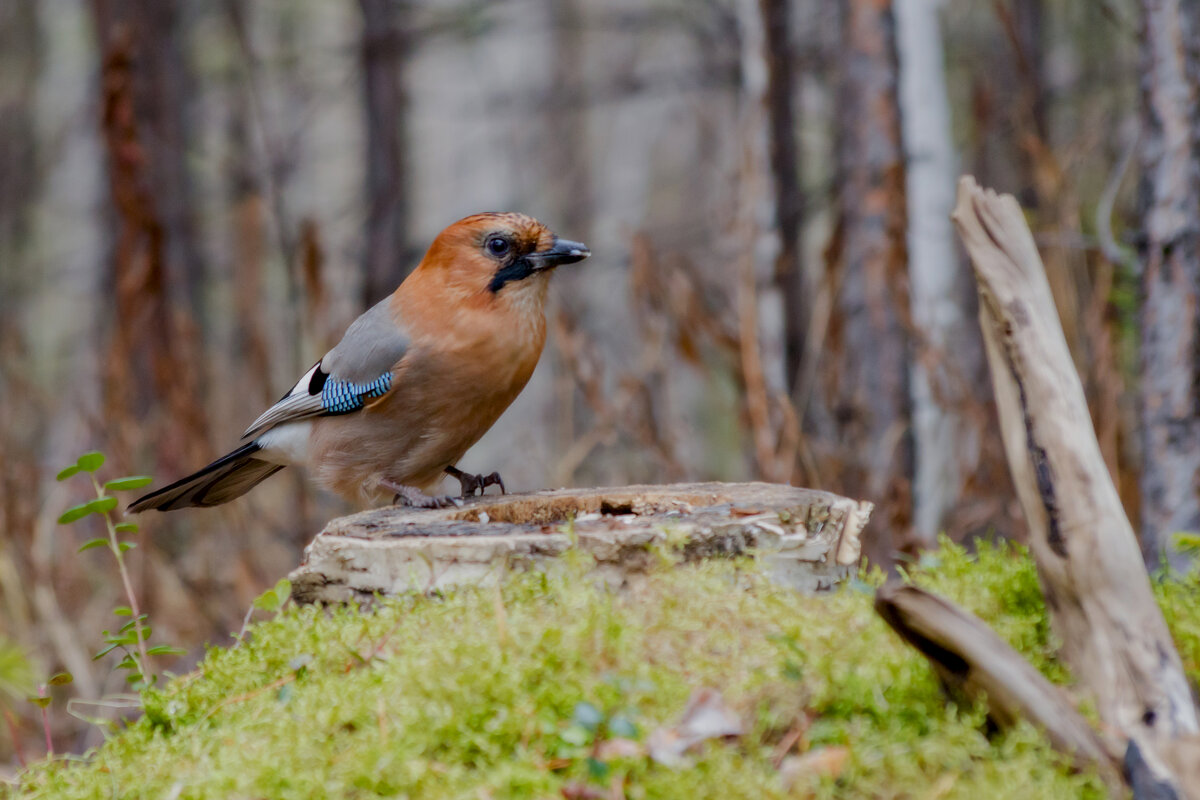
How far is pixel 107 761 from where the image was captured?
8.77 ft

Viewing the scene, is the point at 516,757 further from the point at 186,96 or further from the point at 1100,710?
the point at 186,96

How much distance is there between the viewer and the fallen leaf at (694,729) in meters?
2.01

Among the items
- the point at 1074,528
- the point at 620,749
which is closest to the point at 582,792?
the point at 620,749

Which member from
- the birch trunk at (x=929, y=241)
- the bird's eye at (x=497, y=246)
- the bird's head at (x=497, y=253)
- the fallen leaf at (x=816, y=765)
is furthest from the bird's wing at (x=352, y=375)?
the birch trunk at (x=929, y=241)

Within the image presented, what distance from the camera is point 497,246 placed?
442 centimetres

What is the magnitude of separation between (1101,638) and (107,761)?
7.67ft

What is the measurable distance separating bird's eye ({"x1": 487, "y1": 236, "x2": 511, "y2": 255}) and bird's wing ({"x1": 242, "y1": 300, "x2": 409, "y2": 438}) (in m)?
0.50

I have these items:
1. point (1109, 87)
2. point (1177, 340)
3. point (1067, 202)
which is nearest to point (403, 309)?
point (1177, 340)

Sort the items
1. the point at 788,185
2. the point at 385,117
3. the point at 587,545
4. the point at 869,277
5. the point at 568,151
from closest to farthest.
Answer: the point at 587,545
the point at 869,277
the point at 788,185
the point at 385,117
the point at 568,151

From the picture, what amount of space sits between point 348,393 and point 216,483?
2.74ft

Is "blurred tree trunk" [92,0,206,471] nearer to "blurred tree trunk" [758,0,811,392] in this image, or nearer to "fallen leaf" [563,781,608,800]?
"blurred tree trunk" [758,0,811,392]

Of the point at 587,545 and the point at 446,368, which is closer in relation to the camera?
the point at 587,545

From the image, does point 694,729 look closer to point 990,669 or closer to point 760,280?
point 990,669

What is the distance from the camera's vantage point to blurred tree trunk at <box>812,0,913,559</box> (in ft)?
21.9
